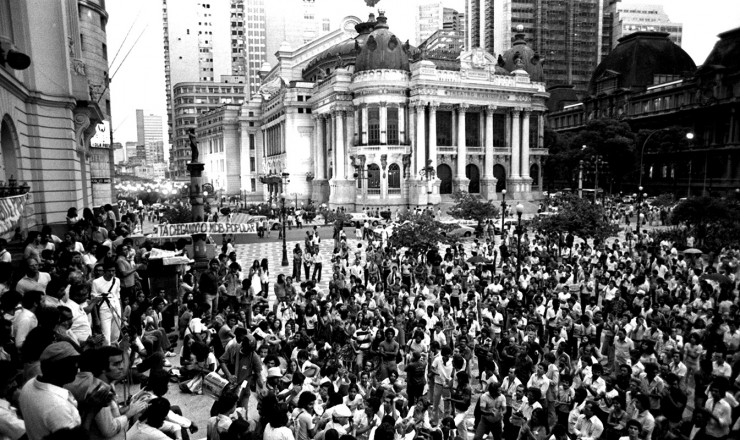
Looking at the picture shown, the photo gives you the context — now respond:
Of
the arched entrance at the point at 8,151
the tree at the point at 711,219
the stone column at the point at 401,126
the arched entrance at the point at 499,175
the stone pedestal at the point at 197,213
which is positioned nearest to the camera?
the arched entrance at the point at 8,151

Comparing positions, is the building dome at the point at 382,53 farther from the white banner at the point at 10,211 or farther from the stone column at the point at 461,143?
the white banner at the point at 10,211

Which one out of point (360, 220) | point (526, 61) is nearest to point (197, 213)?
point (360, 220)

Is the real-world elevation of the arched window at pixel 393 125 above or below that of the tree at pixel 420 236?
above

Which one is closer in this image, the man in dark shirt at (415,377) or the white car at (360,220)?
the man in dark shirt at (415,377)

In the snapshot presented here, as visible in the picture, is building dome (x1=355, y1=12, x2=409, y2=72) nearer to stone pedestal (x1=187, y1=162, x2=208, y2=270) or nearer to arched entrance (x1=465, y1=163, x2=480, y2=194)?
arched entrance (x1=465, y1=163, x2=480, y2=194)

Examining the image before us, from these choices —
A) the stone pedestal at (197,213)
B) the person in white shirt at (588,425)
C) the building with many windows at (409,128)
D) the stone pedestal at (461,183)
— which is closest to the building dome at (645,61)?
the building with many windows at (409,128)

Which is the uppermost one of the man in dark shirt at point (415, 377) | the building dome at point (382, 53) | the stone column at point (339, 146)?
the building dome at point (382, 53)

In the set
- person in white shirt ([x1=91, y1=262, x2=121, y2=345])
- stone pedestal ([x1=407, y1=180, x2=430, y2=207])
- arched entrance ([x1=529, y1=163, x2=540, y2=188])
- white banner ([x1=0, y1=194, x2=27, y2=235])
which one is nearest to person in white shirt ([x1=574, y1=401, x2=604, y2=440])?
person in white shirt ([x1=91, y1=262, x2=121, y2=345])

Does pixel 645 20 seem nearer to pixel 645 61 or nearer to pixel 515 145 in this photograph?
pixel 645 61
